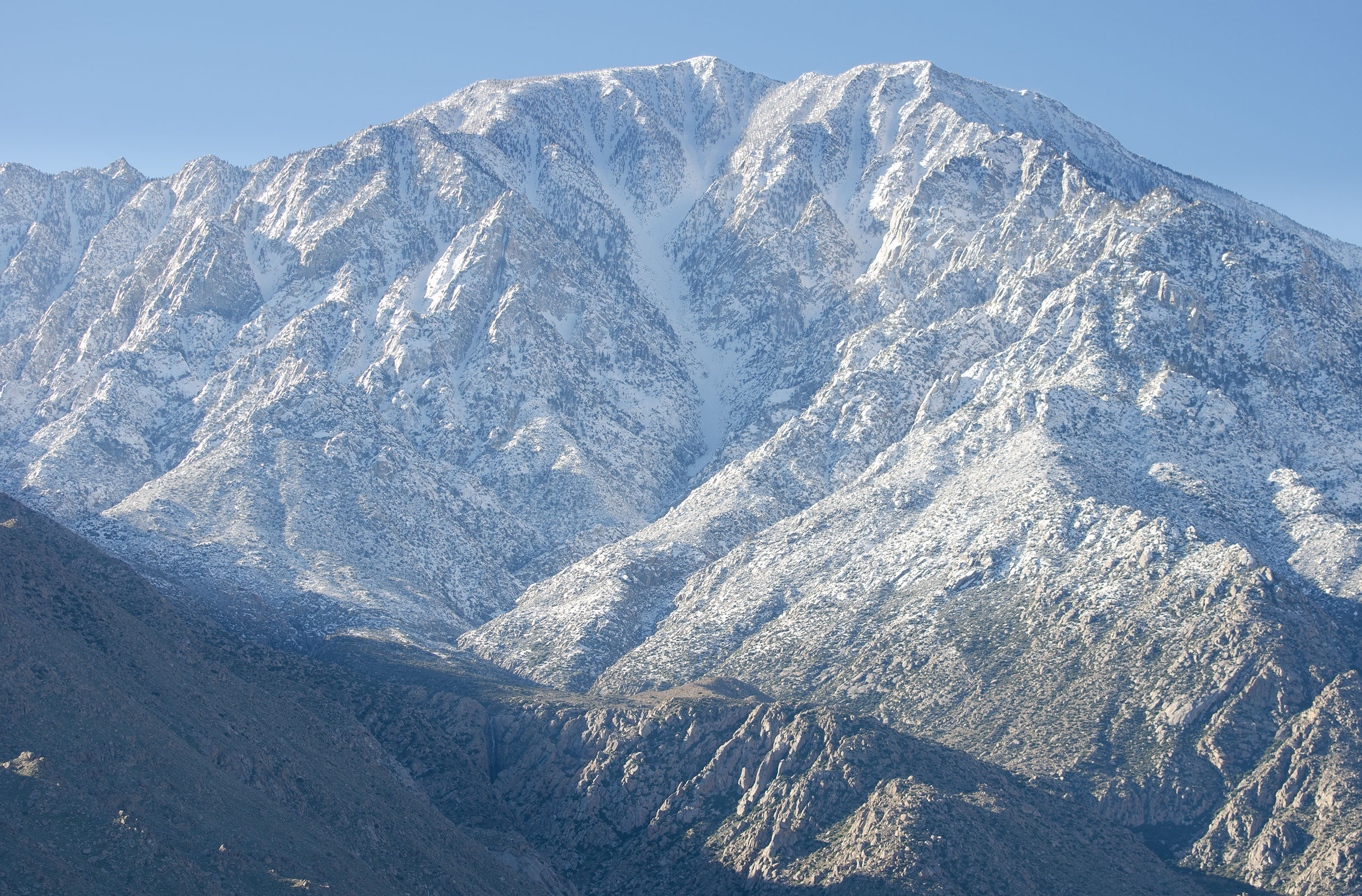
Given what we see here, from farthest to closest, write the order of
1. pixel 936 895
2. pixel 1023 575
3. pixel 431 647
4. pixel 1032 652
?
pixel 431 647 → pixel 1023 575 → pixel 1032 652 → pixel 936 895

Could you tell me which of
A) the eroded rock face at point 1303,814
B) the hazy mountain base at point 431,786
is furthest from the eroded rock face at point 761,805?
the eroded rock face at point 1303,814

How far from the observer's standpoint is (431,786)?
128 metres

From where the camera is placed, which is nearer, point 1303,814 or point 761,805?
point 761,805

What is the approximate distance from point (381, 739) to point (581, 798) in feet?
75.3

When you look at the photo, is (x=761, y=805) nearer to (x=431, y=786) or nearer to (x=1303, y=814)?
(x=431, y=786)

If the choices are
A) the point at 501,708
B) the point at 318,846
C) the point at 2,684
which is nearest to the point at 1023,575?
the point at 501,708

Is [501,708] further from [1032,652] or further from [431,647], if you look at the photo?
[1032,652]

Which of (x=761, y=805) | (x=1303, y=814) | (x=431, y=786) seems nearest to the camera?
(x=761, y=805)

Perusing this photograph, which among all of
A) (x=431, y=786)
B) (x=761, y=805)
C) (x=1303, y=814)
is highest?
(x=431, y=786)

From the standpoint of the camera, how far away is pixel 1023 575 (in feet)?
580

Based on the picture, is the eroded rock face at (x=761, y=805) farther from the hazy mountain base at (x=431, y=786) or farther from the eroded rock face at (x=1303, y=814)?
the eroded rock face at (x=1303, y=814)

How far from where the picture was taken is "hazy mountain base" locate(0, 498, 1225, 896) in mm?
74625

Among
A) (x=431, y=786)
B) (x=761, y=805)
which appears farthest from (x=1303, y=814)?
(x=431, y=786)

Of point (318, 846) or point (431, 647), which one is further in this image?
point (431, 647)
